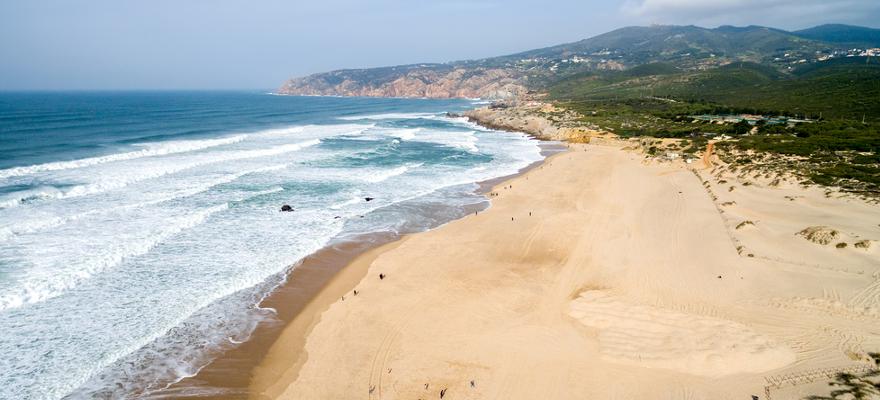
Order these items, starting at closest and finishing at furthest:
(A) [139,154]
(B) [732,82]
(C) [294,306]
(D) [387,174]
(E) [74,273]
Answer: (C) [294,306] → (E) [74,273] → (D) [387,174] → (A) [139,154] → (B) [732,82]

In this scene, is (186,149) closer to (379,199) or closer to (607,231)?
(379,199)

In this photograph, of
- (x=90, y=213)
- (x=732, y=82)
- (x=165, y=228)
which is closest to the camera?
(x=165, y=228)

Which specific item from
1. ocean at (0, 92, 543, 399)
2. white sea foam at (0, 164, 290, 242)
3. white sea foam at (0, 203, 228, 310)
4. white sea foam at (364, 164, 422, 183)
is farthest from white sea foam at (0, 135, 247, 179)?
white sea foam at (364, 164, 422, 183)

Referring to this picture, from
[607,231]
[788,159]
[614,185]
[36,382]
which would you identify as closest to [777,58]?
[788,159]

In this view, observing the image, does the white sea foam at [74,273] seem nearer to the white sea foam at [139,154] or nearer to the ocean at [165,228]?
the ocean at [165,228]

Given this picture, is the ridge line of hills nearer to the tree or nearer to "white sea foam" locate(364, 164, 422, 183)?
"white sea foam" locate(364, 164, 422, 183)

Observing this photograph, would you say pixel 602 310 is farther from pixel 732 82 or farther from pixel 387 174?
pixel 732 82

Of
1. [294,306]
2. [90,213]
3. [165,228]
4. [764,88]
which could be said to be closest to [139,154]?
[90,213]

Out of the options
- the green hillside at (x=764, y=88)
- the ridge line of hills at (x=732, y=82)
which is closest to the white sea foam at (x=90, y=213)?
the green hillside at (x=764, y=88)
